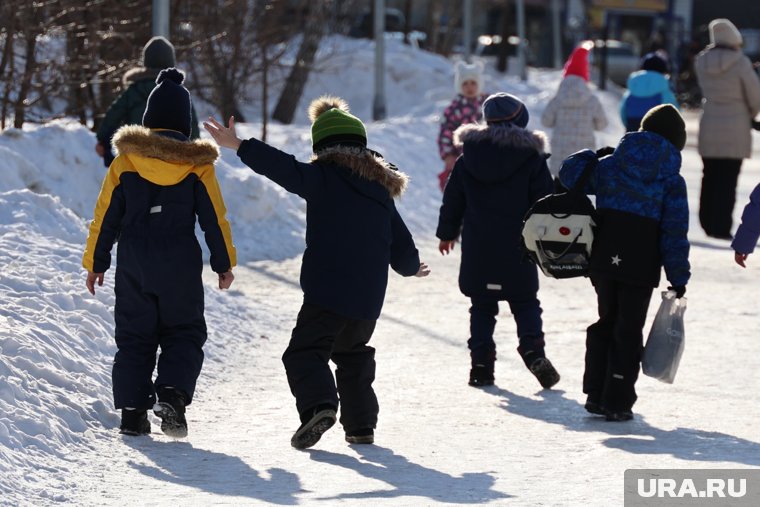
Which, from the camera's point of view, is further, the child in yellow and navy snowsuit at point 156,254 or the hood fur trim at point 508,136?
the hood fur trim at point 508,136

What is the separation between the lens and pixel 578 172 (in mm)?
6910

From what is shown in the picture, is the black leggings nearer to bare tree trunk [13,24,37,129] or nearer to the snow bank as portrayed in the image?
the snow bank

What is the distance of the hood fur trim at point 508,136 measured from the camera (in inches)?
307

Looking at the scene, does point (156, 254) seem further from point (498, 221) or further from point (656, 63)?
point (656, 63)

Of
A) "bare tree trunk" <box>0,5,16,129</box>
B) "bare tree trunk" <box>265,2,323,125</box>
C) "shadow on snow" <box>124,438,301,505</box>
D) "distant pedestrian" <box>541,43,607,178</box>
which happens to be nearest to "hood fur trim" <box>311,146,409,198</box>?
"shadow on snow" <box>124,438,301,505</box>

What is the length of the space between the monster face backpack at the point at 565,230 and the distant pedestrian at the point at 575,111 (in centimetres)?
611

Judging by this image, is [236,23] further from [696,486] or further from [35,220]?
[696,486]

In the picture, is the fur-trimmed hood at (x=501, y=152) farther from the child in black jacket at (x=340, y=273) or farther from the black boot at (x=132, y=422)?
the black boot at (x=132, y=422)

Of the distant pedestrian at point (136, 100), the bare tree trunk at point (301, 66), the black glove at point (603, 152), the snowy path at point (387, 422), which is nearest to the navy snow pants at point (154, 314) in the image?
the snowy path at point (387, 422)

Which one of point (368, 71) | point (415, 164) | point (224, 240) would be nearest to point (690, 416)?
point (224, 240)

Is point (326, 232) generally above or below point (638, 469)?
above

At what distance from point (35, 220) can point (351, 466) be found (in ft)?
13.1

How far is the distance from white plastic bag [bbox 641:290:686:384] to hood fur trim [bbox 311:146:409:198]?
1369 mm

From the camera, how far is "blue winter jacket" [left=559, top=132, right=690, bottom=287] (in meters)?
6.85
